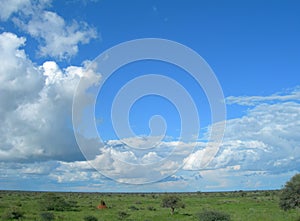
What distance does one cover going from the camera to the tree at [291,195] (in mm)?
41384

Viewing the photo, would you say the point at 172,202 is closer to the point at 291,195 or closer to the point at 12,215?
the point at 291,195

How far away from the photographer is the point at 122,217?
38656mm

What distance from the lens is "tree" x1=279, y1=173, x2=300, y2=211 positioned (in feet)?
136

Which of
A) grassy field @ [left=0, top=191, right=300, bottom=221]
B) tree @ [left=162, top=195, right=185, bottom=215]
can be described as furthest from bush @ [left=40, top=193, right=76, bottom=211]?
tree @ [left=162, top=195, right=185, bottom=215]

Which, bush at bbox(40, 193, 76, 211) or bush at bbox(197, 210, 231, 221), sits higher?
bush at bbox(40, 193, 76, 211)

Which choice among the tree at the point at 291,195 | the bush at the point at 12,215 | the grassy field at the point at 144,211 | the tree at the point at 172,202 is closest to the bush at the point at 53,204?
the grassy field at the point at 144,211

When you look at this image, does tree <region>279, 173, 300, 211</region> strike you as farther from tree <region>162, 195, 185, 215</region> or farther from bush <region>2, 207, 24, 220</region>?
bush <region>2, 207, 24, 220</region>

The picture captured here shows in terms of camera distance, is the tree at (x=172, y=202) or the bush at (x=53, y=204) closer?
the tree at (x=172, y=202)

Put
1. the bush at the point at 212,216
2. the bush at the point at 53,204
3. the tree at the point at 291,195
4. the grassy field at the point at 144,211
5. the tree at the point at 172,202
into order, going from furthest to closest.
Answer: the bush at the point at 53,204
the tree at the point at 172,202
the tree at the point at 291,195
the grassy field at the point at 144,211
the bush at the point at 212,216

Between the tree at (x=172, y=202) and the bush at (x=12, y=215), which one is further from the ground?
the tree at (x=172, y=202)

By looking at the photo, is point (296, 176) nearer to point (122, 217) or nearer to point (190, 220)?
point (190, 220)

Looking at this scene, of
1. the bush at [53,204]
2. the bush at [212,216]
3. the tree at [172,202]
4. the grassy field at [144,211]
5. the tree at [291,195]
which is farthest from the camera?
the bush at [53,204]

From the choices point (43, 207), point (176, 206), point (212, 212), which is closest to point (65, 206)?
point (43, 207)

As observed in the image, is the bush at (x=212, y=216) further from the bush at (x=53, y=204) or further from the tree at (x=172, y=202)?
the bush at (x=53, y=204)
